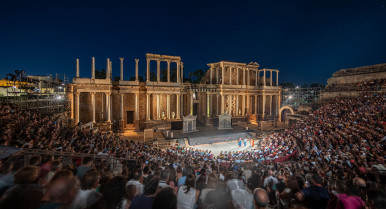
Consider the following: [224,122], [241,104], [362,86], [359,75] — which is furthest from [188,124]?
[359,75]

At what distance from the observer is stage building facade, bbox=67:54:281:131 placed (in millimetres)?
22578

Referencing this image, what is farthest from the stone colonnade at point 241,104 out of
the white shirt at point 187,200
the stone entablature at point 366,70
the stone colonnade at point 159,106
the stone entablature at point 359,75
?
the white shirt at point 187,200

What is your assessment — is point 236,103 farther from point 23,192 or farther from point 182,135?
point 23,192

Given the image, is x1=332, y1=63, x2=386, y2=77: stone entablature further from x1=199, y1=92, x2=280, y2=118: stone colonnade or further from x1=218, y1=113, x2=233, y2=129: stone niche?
x1=218, y1=113, x2=233, y2=129: stone niche

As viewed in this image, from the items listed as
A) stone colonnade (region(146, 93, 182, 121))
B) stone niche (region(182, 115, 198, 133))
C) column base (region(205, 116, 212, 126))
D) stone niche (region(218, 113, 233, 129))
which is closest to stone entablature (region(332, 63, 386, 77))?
stone niche (region(218, 113, 233, 129))

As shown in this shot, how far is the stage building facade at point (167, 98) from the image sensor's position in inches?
889

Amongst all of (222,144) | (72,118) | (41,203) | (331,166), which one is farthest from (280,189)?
(72,118)

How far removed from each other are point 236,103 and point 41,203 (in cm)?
3119

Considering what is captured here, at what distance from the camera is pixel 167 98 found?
86.0ft

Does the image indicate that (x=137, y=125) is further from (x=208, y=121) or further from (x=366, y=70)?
(x=366, y=70)

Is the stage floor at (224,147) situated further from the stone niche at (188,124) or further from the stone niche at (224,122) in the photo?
the stone niche at (224,122)

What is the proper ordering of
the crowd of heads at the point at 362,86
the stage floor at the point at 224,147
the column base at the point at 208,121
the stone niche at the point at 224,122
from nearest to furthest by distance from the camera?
the stage floor at the point at 224,147, the crowd of heads at the point at 362,86, the stone niche at the point at 224,122, the column base at the point at 208,121

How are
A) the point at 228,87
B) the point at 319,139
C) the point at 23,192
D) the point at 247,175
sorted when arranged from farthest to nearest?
the point at 228,87
the point at 319,139
the point at 247,175
the point at 23,192

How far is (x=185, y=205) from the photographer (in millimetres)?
3170
